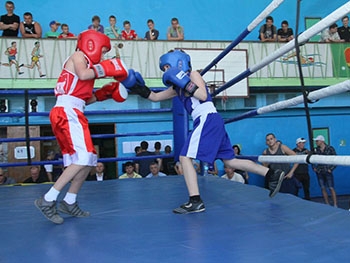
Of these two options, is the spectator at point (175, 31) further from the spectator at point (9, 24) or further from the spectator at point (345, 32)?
the spectator at point (345, 32)

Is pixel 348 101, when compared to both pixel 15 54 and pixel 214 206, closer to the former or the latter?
pixel 15 54

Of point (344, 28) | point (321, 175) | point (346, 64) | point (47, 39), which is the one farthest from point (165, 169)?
point (344, 28)

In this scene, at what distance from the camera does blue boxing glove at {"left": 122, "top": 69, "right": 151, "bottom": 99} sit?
2.26 meters

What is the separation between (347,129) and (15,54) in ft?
24.0

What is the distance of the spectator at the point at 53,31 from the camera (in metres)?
7.57

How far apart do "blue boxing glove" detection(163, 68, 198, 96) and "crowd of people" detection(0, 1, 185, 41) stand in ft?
18.9

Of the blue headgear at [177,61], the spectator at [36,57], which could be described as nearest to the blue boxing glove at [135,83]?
the blue headgear at [177,61]

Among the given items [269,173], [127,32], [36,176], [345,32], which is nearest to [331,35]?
[345,32]

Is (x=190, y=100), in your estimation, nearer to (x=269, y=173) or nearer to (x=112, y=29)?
(x=269, y=173)

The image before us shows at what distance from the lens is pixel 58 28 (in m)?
8.34

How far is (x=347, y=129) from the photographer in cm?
899

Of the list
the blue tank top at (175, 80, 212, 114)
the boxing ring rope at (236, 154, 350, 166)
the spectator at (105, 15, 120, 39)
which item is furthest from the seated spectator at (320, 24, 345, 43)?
the boxing ring rope at (236, 154, 350, 166)

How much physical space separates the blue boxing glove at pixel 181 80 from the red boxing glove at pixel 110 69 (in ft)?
0.82

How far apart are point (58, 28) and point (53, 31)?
0.60m
